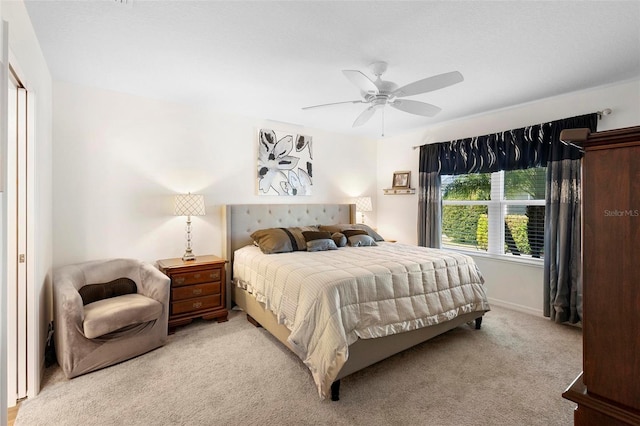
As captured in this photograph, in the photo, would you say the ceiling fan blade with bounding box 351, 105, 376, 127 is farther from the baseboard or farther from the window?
the baseboard

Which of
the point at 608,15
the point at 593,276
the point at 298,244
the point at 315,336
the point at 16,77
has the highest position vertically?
the point at 608,15

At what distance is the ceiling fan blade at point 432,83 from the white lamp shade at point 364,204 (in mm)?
2616

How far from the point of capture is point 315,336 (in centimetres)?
221

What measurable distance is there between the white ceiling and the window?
1.07 m

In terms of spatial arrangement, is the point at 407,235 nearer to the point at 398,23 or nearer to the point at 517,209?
the point at 517,209

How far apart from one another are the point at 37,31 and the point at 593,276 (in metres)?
3.26

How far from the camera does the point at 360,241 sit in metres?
3.98

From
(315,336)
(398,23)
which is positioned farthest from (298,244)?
(398,23)

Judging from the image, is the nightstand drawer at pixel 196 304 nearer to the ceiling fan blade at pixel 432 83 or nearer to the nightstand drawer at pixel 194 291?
the nightstand drawer at pixel 194 291

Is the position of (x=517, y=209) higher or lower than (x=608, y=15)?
lower

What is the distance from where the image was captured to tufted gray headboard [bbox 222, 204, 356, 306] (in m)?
3.90

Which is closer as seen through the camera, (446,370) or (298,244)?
(446,370)

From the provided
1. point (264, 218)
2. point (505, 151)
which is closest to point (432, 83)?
point (505, 151)

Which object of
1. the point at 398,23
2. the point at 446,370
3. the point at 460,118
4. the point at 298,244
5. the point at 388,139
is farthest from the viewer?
the point at 388,139
